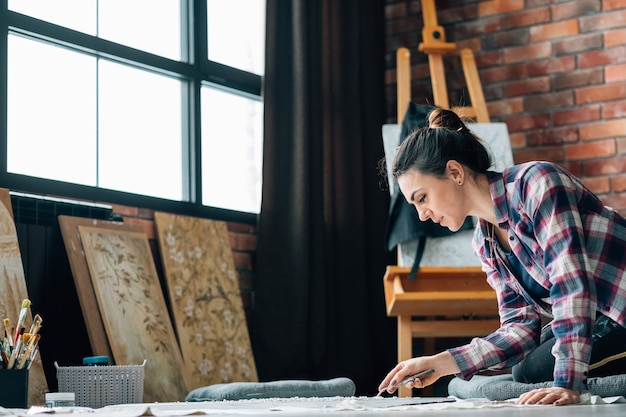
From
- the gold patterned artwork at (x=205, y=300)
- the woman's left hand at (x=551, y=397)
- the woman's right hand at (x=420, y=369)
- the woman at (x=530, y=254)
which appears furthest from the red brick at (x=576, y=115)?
the woman's left hand at (x=551, y=397)

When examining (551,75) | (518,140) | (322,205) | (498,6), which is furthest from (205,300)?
(498,6)

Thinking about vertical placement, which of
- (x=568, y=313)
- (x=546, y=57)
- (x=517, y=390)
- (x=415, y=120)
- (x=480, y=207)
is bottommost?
(x=517, y=390)

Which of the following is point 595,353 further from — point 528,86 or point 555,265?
point 528,86

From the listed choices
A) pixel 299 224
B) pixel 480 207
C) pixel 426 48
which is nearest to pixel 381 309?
pixel 299 224

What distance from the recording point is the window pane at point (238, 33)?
4.16m

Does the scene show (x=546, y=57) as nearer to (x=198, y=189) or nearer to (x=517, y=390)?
(x=198, y=189)

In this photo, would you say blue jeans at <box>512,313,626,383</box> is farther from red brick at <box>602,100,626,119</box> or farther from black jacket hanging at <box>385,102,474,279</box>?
red brick at <box>602,100,626,119</box>

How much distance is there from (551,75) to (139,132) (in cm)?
189

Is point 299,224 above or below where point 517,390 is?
above

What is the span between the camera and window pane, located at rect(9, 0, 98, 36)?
11.1ft

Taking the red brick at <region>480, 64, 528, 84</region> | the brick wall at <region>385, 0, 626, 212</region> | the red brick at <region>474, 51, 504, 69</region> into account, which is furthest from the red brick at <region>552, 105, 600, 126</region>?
the red brick at <region>474, 51, 504, 69</region>

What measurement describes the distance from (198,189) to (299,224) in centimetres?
44

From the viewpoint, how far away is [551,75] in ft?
14.4

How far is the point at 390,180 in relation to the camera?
402 centimetres
